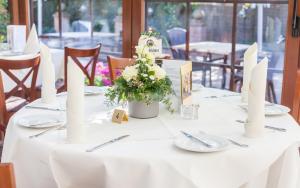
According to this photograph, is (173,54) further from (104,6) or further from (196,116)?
(196,116)

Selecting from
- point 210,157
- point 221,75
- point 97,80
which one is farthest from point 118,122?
point 97,80

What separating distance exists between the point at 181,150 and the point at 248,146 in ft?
0.93

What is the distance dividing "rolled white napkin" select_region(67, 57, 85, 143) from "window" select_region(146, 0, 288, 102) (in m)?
2.17

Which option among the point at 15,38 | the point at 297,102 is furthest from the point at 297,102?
the point at 15,38

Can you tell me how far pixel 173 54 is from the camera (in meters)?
4.20

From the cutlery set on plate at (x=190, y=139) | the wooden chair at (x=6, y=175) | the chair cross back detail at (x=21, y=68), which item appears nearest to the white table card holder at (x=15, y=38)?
the chair cross back detail at (x=21, y=68)

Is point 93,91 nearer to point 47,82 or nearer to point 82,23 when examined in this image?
point 47,82

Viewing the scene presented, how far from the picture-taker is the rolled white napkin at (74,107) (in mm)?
1876

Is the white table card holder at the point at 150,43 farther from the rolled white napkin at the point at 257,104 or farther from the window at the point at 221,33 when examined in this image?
the window at the point at 221,33

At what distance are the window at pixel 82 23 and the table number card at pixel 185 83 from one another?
7.42 ft

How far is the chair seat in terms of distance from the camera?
11.7ft

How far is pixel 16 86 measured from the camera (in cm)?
356

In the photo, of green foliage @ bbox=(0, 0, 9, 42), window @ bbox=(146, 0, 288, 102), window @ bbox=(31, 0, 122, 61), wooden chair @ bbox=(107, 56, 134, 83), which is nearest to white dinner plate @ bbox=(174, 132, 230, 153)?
wooden chair @ bbox=(107, 56, 134, 83)

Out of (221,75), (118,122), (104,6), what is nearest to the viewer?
(118,122)
